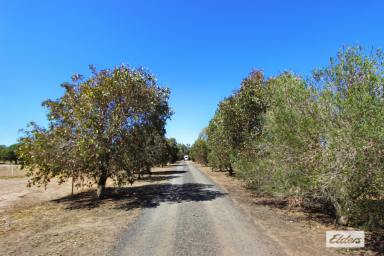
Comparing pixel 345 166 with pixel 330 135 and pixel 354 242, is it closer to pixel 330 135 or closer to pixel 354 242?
pixel 330 135

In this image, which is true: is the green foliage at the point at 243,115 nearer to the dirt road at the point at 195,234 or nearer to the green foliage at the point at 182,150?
the dirt road at the point at 195,234

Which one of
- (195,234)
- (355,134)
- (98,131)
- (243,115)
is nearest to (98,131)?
(98,131)

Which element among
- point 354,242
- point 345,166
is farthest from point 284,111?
point 354,242

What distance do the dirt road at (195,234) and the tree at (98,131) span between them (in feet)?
13.5

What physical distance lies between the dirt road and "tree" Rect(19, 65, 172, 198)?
13.5ft

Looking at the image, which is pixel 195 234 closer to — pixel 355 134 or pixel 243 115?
pixel 355 134

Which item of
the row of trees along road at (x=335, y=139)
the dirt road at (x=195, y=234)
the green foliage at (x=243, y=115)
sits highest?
the green foliage at (x=243, y=115)

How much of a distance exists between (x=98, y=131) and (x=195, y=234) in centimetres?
857

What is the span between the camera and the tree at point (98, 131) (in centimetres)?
1573

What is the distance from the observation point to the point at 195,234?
9594 mm

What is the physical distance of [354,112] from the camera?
311 inches

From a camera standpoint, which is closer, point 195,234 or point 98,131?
point 195,234

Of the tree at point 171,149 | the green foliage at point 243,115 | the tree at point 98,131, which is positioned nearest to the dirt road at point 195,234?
the tree at point 98,131

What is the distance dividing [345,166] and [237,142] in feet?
50.8
